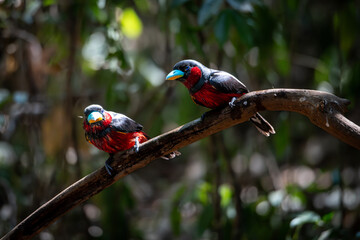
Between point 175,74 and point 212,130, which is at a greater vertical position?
point 175,74

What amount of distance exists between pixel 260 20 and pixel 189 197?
5.50 feet

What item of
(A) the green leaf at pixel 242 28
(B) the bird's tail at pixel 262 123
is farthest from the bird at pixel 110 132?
(A) the green leaf at pixel 242 28

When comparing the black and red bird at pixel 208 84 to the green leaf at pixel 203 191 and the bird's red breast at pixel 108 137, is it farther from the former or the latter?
the green leaf at pixel 203 191

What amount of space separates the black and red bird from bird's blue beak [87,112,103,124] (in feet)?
1.54

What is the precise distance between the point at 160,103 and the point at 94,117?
176 cm

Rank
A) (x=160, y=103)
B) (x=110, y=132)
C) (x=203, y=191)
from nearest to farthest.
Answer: (x=110, y=132), (x=203, y=191), (x=160, y=103)

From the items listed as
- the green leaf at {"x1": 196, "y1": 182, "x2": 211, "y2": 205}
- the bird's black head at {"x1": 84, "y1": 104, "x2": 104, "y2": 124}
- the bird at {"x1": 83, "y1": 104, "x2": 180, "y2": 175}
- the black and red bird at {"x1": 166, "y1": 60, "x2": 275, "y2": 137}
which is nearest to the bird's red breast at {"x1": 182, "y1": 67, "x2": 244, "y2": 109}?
the black and red bird at {"x1": 166, "y1": 60, "x2": 275, "y2": 137}

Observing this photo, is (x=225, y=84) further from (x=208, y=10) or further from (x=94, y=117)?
(x=208, y=10)

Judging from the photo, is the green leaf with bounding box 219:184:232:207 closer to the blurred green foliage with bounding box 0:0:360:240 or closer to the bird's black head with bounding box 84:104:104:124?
the blurred green foliage with bounding box 0:0:360:240

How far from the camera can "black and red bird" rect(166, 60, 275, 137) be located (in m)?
1.99

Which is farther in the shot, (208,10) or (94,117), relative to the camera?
(208,10)

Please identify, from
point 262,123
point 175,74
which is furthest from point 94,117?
point 262,123

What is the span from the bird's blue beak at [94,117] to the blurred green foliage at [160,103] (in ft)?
3.26

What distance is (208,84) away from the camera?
2.03 metres
